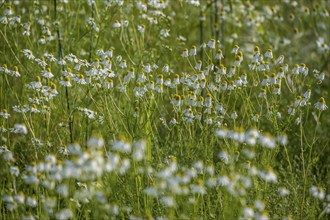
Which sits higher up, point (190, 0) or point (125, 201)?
point (190, 0)

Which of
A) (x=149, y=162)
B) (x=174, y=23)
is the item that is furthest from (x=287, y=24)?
A: (x=149, y=162)

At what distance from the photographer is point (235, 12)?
6215 mm

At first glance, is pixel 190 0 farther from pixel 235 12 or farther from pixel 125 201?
pixel 125 201

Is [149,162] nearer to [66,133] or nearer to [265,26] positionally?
[66,133]

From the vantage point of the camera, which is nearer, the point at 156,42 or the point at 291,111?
the point at 291,111

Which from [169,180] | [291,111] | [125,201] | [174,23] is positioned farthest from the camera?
[174,23]

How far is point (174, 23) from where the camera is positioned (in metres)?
5.63

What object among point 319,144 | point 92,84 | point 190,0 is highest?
point 190,0

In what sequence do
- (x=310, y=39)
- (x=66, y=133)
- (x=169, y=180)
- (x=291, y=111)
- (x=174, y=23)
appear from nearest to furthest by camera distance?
1. (x=169, y=180)
2. (x=291, y=111)
3. (x=66, y=133)
4. (x=174, y=23)
5. (x=310, y=39)

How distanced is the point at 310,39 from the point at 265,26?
126cm

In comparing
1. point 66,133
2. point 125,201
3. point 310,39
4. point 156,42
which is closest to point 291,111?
point 125,201

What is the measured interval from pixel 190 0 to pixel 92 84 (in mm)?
1613

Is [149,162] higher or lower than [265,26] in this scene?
lower

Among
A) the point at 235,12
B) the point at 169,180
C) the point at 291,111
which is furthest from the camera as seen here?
the point at 235,12
